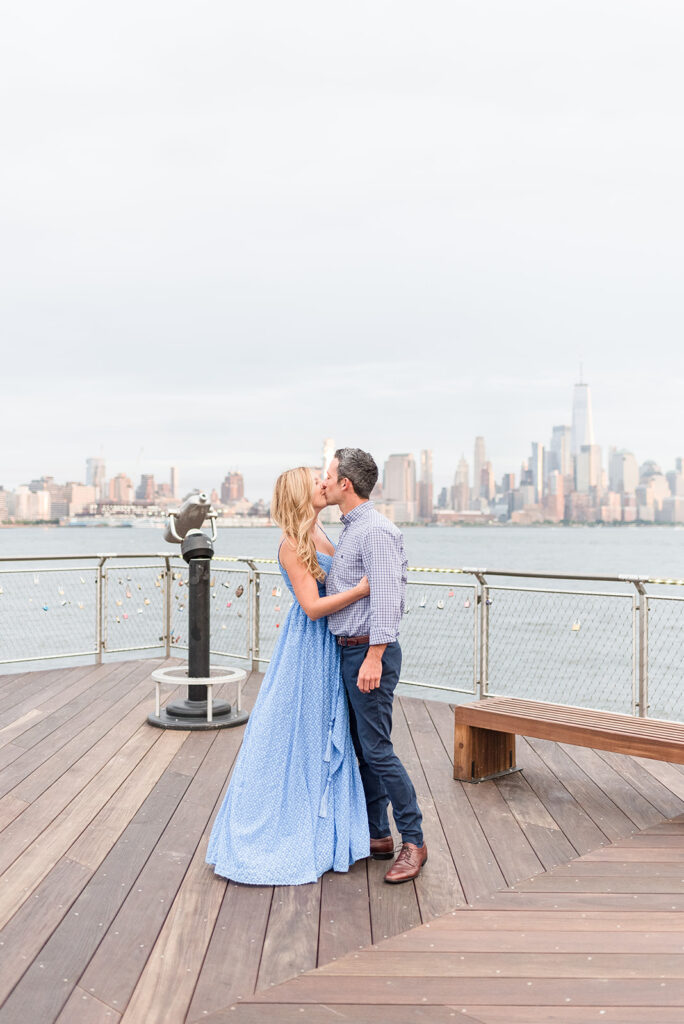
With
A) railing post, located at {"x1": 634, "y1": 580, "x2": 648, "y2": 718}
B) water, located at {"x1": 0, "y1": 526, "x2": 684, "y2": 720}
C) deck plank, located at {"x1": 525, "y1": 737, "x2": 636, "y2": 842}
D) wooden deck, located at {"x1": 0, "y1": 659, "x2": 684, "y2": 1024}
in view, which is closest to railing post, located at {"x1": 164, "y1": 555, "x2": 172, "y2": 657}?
water, located at {"x1": 0, "y1": 526, "x2": 684, "y2": 720}

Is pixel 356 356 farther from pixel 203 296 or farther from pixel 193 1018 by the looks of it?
pixel 193 1018

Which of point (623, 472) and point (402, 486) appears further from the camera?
point (623, 472)

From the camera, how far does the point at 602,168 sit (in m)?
47.0

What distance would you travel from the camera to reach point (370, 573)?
321 cm

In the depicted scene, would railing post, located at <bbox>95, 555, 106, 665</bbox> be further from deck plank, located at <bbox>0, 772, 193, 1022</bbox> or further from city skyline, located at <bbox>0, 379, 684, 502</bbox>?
city skyline, located at <bbox>0, 379, 684, 502</bbox>

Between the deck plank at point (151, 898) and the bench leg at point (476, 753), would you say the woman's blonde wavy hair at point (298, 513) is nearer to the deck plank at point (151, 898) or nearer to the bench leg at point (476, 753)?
the deck plank at point (151, 898)

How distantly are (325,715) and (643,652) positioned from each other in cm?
302

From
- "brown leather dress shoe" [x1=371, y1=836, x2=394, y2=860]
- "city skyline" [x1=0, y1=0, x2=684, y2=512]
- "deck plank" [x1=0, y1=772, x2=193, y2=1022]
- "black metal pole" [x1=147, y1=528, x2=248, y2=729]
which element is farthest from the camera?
"city skyline" [x1=0, y1=0, x2=684, y2=512]

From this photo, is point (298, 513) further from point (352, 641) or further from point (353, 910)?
point (353, 910)

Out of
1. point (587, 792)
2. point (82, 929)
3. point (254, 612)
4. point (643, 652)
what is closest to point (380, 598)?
point (82, 929)

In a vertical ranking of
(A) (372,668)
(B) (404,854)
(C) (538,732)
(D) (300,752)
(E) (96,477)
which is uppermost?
(E) (96,477)

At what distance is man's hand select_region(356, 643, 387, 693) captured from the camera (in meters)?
3.21

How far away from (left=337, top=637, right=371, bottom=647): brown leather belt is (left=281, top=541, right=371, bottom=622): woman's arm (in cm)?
12

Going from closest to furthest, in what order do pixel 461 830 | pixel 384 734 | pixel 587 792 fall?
pixel 384 734, pixel 461 830, pixel 587 792
